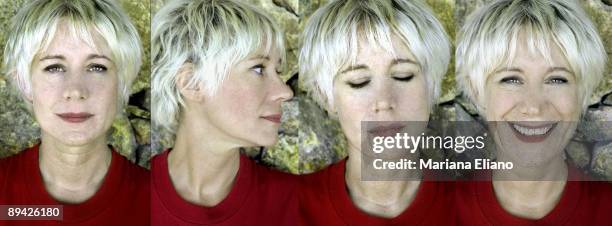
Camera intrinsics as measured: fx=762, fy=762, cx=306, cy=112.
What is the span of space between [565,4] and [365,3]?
0.54 metres

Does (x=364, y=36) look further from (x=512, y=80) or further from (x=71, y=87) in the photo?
(x=71, y=87)

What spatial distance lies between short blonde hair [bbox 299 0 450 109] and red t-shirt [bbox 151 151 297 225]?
0.28 m

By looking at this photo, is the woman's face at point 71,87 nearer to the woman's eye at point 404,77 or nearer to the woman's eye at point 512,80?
the woman's eye at point 404,77

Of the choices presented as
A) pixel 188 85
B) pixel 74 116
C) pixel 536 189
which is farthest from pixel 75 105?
pixel 536 189

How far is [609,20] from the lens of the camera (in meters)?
2.12

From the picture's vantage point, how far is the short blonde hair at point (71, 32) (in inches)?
83.7

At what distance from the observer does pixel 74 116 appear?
2.14 metres

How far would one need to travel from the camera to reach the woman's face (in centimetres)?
212

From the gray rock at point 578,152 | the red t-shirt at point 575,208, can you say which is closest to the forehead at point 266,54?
the red t-shirt at point 575,208

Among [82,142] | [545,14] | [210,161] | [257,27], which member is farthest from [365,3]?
[82,142]

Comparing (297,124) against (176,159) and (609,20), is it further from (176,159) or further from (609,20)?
(609,20)

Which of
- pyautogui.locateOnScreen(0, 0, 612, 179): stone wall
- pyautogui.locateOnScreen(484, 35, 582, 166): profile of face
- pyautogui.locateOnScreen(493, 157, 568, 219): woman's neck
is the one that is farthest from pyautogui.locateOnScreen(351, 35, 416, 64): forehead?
pyautogui.locateOnScreen(493, 157, 568, 219): woman's neck

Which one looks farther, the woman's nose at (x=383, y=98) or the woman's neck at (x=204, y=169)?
the woman's neck at (x=204, y=169)

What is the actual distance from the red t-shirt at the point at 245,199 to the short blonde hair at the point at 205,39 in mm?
237
